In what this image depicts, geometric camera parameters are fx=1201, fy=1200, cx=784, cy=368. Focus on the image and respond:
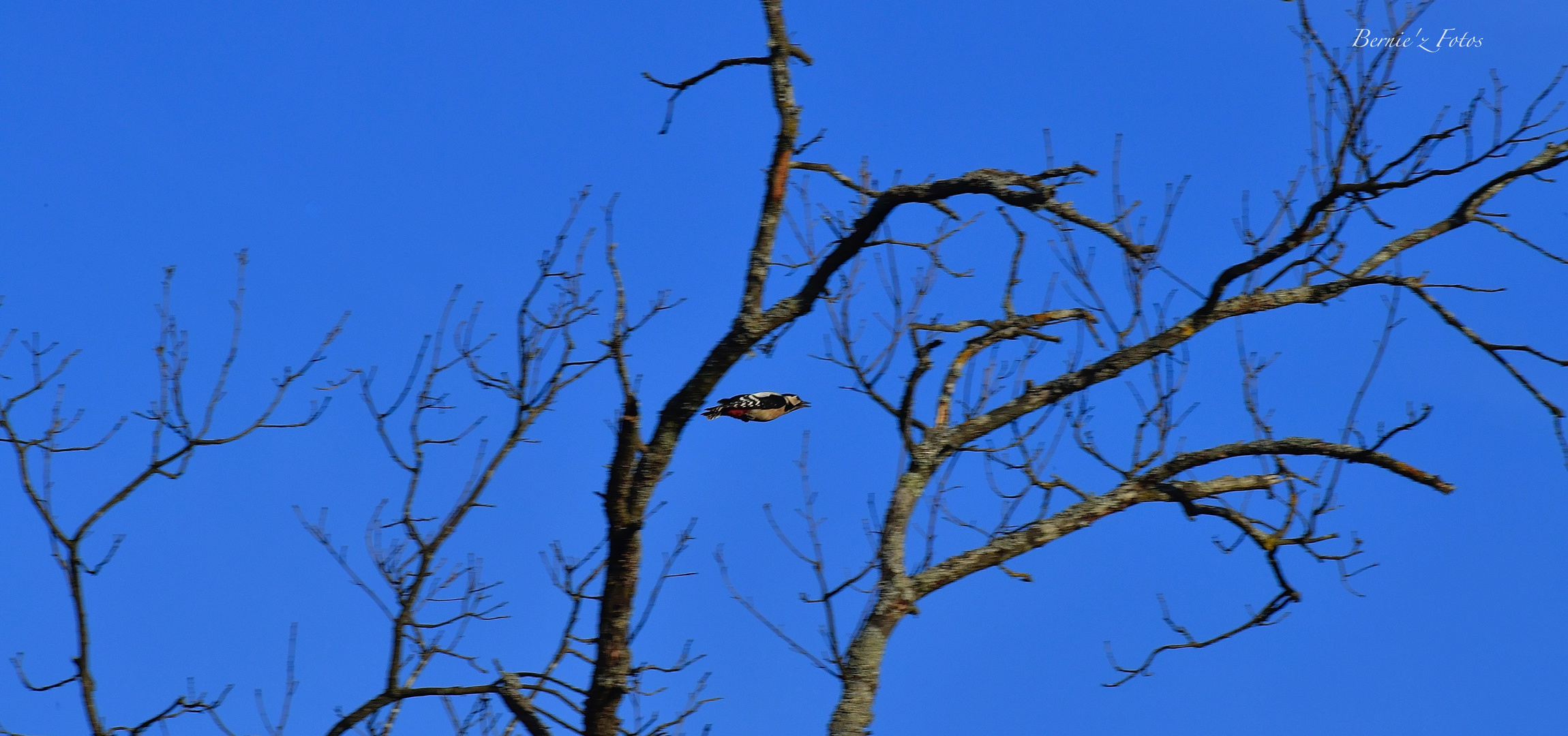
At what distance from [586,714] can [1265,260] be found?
9.39 feet

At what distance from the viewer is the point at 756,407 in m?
4.83

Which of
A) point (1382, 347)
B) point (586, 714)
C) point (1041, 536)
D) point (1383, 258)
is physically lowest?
point (586, 714)

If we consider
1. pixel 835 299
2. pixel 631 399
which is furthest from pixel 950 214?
pixel 631 399

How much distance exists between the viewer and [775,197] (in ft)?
14.3

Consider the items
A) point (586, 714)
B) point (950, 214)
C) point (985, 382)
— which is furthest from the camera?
point (985, 382)

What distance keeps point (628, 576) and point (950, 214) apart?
5.66 ft

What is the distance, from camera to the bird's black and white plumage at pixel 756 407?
4.64m

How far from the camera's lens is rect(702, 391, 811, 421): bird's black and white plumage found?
464 centimetres

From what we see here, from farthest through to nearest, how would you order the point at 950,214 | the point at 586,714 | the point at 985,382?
the point at 985,382 → the point at 950,214 → the point at 586,714

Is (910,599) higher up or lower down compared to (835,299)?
lower down

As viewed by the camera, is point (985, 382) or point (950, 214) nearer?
point (950, 214)

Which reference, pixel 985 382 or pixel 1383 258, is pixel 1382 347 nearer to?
pixel 1383 258

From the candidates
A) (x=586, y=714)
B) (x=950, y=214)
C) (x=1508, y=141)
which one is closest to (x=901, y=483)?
(x=950, y=214)

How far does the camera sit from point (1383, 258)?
181 inches
